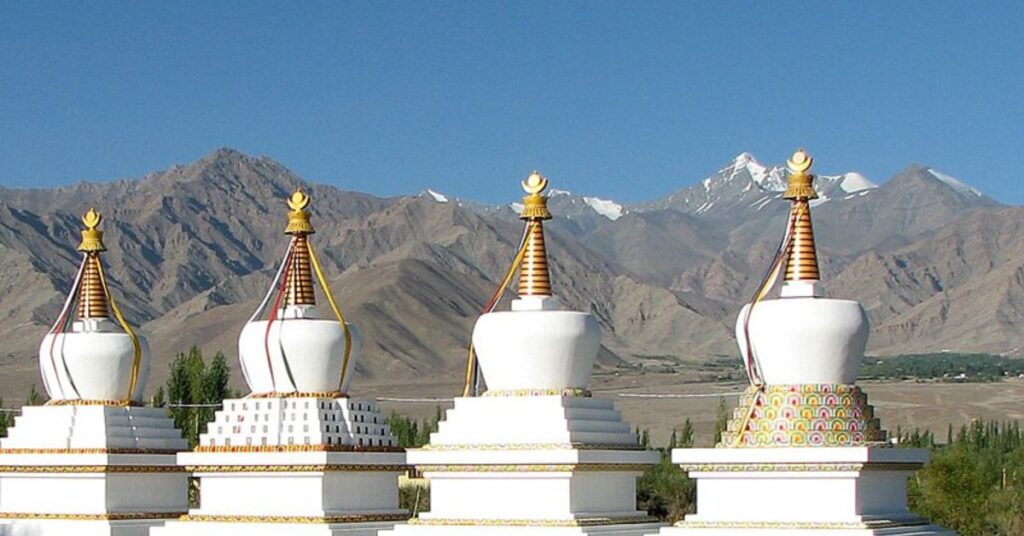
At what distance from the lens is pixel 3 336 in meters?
164

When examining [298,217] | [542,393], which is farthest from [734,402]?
[542,393]

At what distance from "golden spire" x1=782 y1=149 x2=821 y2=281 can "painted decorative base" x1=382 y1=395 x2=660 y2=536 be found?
379 centimetres

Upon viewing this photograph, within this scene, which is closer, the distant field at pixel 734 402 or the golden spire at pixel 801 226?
the golden spire at pixel 801 226

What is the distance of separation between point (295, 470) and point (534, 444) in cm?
442

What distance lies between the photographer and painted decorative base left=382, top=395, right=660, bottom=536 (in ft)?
76.8

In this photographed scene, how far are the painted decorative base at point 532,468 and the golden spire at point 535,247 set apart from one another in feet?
5.38

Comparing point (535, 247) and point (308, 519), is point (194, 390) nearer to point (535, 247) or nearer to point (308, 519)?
point (308, 519)

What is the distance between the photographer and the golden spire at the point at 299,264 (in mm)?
27547

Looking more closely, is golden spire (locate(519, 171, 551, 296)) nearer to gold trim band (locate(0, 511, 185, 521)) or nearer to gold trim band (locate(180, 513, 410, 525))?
gold trim band (locate(180, 513, 410, 525))

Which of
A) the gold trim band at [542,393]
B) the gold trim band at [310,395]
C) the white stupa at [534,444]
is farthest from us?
the gold trim band at [310,395]

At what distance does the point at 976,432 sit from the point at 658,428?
1280 inches

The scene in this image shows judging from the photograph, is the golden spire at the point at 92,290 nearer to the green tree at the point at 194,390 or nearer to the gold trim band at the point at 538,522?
the gold trim band at the point at 538,522

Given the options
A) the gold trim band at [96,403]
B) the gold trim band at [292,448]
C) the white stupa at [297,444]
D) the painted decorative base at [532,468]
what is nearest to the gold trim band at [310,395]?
the white stupa at [297,444]

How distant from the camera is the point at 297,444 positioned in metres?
26.3
